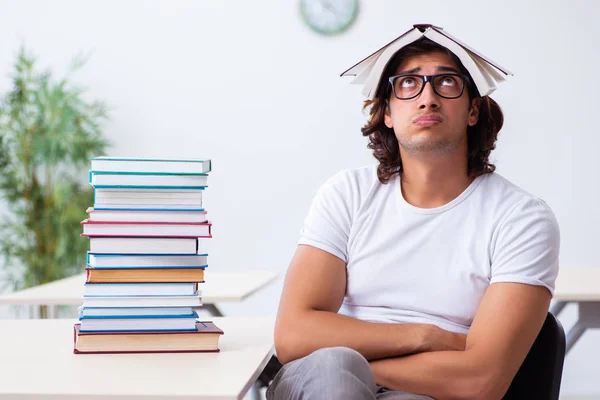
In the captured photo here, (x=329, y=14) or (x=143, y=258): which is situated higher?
(x=329, y=14)

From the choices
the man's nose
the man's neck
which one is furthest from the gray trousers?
the man's nose

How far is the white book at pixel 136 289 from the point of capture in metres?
1.62

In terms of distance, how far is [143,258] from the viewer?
5.33 feet

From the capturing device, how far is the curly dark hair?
1988 mm

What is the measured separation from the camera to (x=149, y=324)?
1.62 m

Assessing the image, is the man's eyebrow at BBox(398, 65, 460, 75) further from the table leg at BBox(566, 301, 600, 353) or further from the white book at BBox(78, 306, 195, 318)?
the table leg at BBox(566, 301, 600, 353)

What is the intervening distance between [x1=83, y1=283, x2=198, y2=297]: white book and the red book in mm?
78

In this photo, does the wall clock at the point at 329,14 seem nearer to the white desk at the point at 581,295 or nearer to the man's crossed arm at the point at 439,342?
the white desk at the point at 581,295

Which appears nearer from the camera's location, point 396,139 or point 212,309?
point 396,139

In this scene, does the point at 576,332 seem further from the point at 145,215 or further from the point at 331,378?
the point at 145,215

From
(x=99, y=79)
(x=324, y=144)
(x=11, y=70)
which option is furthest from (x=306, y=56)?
(x=11, y=70)

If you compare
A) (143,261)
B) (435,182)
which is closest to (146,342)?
(143,261)

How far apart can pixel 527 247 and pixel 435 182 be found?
0.98ft

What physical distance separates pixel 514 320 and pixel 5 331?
1156 mm
